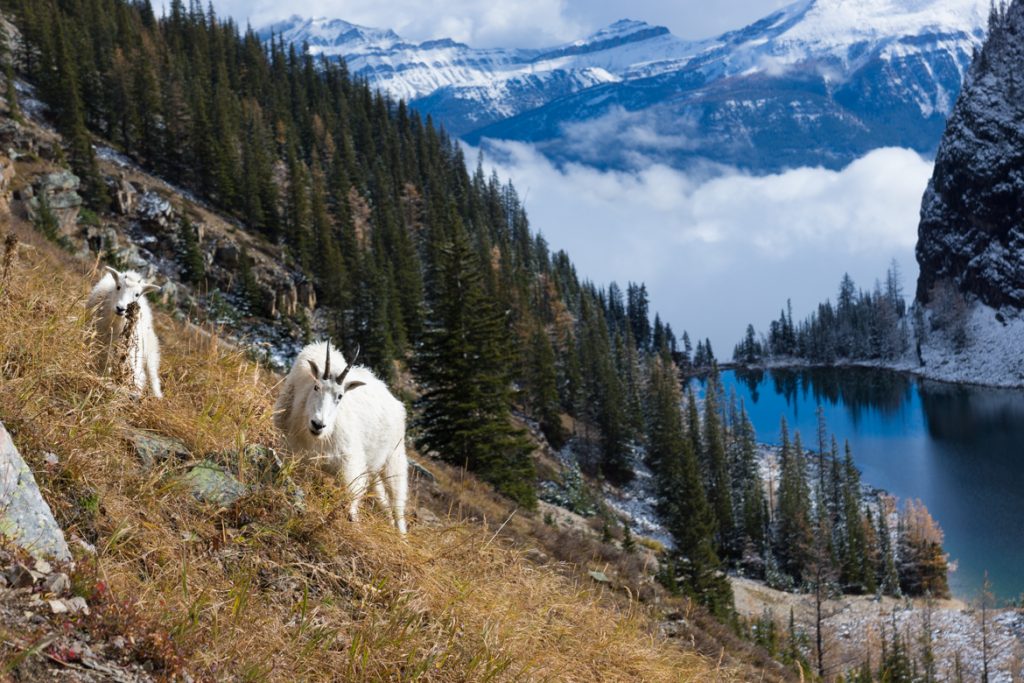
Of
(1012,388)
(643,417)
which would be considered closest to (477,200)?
(643,417)

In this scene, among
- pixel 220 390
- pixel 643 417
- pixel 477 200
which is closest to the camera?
pixel 220 390

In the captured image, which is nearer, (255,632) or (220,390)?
(255,632)

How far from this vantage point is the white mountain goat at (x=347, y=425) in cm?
544

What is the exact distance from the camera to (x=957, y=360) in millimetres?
147000

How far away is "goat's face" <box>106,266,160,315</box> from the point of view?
708 cm

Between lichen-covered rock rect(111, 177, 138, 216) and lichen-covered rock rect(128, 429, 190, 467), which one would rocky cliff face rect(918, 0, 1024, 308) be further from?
lichen-covered rock rect(128, 429, 190, 467)

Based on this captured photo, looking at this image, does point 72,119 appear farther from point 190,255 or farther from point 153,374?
point 153,374

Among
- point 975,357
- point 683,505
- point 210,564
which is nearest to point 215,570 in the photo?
point 210,564

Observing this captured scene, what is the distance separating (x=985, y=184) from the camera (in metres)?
168

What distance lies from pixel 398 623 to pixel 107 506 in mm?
1743

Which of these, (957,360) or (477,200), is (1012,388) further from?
(477,200)

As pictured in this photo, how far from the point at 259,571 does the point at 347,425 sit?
199 cm

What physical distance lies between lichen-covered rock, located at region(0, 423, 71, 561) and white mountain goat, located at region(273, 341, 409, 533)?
186cm

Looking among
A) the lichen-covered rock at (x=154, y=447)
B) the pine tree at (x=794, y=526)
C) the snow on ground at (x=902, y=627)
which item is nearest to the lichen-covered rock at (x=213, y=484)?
the lichen-covered rock at (x=154, y=447)
